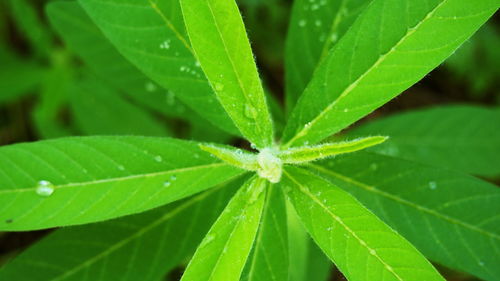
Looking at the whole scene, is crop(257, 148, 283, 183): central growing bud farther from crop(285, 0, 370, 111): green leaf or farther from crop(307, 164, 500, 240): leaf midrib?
crop(285, 0, 370, 111): green leaf

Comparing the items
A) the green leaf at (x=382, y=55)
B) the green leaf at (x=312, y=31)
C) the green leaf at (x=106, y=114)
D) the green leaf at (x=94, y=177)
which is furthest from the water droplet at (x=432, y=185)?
the green leaf at (x=106, y=114)

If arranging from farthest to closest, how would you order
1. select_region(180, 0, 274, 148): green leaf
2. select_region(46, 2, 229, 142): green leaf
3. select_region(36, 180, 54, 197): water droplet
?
select_region(46, 2, 229, 142): green leaf
select_region(36, 180, 54, 197): water droplet
select_region(180, 0, 274, 148): green leaf

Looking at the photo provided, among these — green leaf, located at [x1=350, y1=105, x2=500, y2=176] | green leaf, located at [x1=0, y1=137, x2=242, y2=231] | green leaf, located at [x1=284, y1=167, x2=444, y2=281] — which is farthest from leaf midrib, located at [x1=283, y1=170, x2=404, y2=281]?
green leaf, located at [x1=350, y1=105, x2=500, y2=176]

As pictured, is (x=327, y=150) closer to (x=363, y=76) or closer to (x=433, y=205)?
(x=363, y=76)

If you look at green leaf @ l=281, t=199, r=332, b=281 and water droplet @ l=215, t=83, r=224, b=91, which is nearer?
water droplet @ l=215, t=83, r=224, b=91

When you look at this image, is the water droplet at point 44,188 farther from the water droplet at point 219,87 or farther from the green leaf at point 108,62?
the green leaf at point 108,62

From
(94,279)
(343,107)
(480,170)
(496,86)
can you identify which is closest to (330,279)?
(480,170)

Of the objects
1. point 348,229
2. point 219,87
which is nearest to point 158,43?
point 219,87
